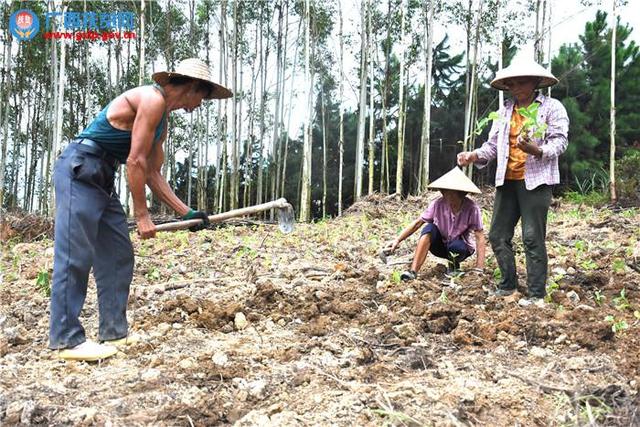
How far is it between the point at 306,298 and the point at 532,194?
5.21 feet

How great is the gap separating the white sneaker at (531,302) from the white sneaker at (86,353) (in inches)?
95.6

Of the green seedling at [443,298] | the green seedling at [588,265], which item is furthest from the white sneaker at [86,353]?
the green seedling at [588,265]

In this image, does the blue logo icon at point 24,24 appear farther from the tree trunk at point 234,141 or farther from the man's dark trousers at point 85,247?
the man's dark trousers at point 85,247

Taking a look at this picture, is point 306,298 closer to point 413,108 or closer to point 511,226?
point 511,226

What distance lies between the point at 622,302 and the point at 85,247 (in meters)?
3.20

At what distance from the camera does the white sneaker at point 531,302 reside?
371cm

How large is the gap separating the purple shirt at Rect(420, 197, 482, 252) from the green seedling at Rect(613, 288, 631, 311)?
1.12m

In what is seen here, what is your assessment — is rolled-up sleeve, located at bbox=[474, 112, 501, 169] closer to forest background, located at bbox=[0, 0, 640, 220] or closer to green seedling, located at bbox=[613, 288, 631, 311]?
green seedling, located at bbox=[613, 288, 631, 311]

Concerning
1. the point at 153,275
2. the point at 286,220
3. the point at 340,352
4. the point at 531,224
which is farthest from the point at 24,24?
the point at 340,352

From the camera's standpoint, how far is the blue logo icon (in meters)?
16.3

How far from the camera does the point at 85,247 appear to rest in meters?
2.90

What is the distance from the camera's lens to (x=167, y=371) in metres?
2.65

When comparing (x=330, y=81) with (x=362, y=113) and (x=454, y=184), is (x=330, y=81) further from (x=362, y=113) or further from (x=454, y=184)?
(x=454, y=184)

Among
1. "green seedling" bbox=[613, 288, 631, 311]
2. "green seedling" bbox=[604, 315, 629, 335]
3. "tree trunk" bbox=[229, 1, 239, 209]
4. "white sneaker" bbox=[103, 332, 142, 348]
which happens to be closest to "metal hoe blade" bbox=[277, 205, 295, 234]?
"white sneaker" bbox=[103, 332, 142, 348]
